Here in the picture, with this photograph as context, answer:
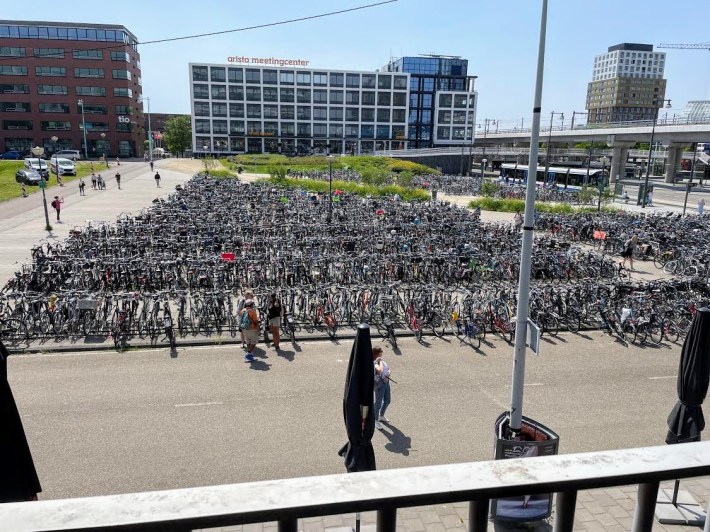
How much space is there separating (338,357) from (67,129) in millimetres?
89225

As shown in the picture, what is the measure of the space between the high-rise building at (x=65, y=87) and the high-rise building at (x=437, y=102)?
58.4 metres

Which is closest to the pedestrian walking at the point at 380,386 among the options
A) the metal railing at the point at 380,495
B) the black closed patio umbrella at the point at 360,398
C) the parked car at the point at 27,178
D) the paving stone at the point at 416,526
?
the black closed patio umbrella at the point at 360,398

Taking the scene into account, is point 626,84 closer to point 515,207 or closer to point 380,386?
point 515,207

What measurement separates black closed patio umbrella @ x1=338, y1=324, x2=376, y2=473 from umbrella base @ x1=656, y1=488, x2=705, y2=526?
338 centimetres

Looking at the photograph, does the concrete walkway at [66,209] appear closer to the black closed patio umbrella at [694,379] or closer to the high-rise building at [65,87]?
the black closed patio umbrella at [694,379]

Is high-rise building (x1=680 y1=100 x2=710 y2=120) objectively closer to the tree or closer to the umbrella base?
the umbrella base

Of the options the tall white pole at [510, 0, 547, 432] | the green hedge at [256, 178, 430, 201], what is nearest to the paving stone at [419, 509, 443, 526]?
the tall white pole at [510, 0, 547, 432]

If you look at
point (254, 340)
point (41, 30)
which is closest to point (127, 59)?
point (41, 30)

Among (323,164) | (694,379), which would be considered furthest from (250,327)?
→ (323,164)

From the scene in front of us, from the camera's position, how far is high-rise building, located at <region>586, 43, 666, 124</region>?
143500mm

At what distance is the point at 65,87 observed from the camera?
83.8 m

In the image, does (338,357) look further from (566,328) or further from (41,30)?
(41,30)

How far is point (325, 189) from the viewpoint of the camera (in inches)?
1853

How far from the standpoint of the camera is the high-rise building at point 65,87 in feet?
264
